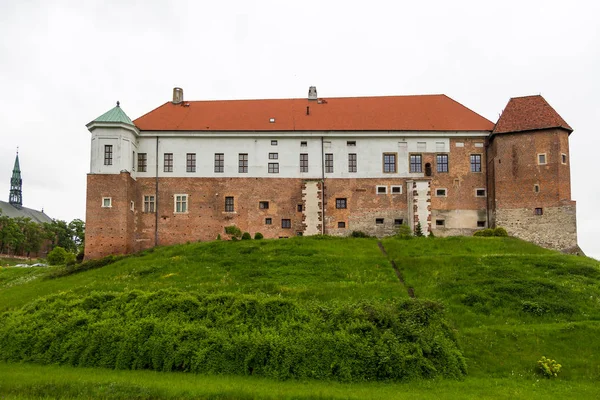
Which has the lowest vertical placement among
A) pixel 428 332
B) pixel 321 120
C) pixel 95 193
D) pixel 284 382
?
pixel 284 382

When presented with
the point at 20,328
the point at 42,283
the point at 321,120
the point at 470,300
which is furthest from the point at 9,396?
the point at 321,120

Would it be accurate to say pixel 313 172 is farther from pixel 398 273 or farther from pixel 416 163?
pixel 398 273

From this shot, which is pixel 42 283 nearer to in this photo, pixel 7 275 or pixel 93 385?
pixel 7 275

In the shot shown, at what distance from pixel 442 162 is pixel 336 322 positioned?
3156cm

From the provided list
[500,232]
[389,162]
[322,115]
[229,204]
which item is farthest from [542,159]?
[229,204]

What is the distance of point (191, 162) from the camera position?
4644cm

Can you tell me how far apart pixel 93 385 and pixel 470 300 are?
1516 cm

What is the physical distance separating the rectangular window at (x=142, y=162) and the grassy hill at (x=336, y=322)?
19.2 m

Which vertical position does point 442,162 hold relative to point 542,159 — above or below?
above

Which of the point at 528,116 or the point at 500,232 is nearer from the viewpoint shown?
the point at 500,232

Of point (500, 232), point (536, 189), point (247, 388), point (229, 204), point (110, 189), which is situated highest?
point (110, 189)

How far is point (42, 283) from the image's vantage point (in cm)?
3184

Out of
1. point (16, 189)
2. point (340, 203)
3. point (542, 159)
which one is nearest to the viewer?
point (542, 159)

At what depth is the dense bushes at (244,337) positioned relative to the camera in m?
16.1
